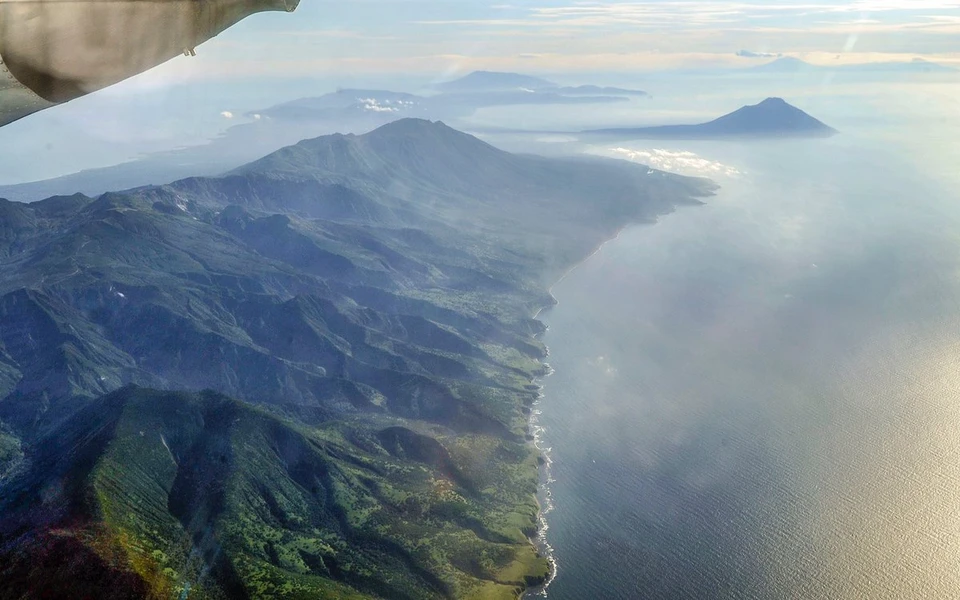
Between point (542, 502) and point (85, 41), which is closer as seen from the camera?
point (85, 41)

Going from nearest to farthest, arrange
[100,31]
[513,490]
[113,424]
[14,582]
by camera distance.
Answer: [100,31] → [14,582] → [113,424] → [513,490]

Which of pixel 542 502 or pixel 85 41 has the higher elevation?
pixel 85 41

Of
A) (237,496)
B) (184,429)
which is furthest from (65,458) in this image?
(237,496)

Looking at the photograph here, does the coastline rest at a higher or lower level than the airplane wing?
lower

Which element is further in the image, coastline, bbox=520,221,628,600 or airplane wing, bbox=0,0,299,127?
coastline, bbox=520,221,628,600

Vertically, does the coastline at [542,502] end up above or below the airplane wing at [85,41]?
below

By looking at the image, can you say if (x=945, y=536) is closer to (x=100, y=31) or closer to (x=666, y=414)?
(x=666, y=414)

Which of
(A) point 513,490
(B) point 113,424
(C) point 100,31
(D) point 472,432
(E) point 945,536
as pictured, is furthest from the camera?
(D) point 472,432

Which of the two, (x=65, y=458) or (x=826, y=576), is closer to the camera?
(x=826, y=576)

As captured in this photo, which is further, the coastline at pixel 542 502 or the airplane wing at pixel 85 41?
the coastline at pixel 542 502

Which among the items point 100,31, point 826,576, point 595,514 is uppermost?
point 100,31

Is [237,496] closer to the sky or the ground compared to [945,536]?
closer to the ground
